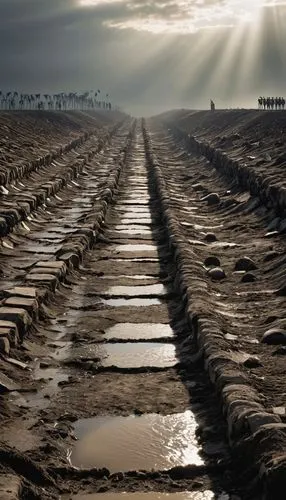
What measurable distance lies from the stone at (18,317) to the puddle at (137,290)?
2003 millimetres

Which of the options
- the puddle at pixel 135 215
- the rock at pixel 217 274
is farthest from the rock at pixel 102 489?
the puddle at pixel 135 215

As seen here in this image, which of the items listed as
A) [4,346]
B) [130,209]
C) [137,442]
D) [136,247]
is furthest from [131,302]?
[130,209]

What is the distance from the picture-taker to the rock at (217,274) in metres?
10.2

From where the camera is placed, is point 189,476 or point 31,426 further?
point 31,426

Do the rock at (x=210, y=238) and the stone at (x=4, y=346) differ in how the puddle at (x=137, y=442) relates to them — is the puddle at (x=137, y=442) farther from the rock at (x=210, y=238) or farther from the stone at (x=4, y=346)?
the rock at (x=210, y=238)

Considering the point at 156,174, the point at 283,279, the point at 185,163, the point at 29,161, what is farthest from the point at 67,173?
the point at 283,279

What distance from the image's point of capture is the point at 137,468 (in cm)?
500

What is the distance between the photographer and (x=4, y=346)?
267 inches

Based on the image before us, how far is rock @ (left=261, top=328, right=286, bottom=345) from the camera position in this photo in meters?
7.21

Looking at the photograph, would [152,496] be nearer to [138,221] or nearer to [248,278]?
[248,278]

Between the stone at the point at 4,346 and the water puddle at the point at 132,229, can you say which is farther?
the water puddle at the point at 132,229

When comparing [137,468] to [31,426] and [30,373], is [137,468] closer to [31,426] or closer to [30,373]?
[31,426]

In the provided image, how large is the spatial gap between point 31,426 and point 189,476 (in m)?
1.29

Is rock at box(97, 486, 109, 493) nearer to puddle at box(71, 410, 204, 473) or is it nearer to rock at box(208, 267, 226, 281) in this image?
puddle at box(71, 410, 204, 473)
